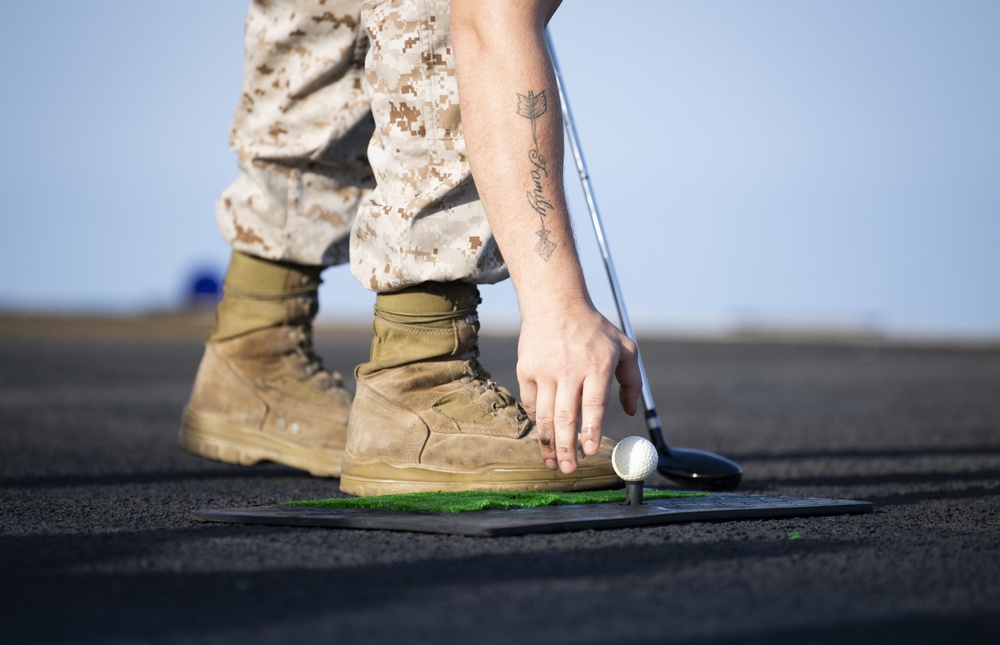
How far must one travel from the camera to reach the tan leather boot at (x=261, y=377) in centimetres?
232

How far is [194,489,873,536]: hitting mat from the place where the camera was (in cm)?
141

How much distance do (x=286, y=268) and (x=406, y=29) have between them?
740 mm

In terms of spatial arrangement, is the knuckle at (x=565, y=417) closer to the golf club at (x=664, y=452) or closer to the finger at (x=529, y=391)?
the finger at (x=529, y=391)

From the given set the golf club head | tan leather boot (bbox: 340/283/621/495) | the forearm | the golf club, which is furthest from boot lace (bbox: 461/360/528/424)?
the forearm

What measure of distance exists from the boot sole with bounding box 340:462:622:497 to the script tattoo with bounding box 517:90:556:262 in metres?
0.49

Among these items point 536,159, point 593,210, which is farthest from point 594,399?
point 593,210

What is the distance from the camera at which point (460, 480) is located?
1.79 meters

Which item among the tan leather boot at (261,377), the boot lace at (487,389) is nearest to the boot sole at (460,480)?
the boot lace at (487,389)

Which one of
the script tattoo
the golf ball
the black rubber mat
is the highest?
the script tattoo

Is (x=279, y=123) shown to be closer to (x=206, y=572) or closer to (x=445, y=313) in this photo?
(x=445, y=313)

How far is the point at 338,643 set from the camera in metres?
0.91

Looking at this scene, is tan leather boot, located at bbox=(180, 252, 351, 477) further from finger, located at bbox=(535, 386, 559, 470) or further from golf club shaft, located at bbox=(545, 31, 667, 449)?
finger, located at bbox=(535, 386, 559, 470)

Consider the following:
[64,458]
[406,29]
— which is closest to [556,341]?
[406,29]

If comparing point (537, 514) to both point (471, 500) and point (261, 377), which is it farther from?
point (261, 377)
